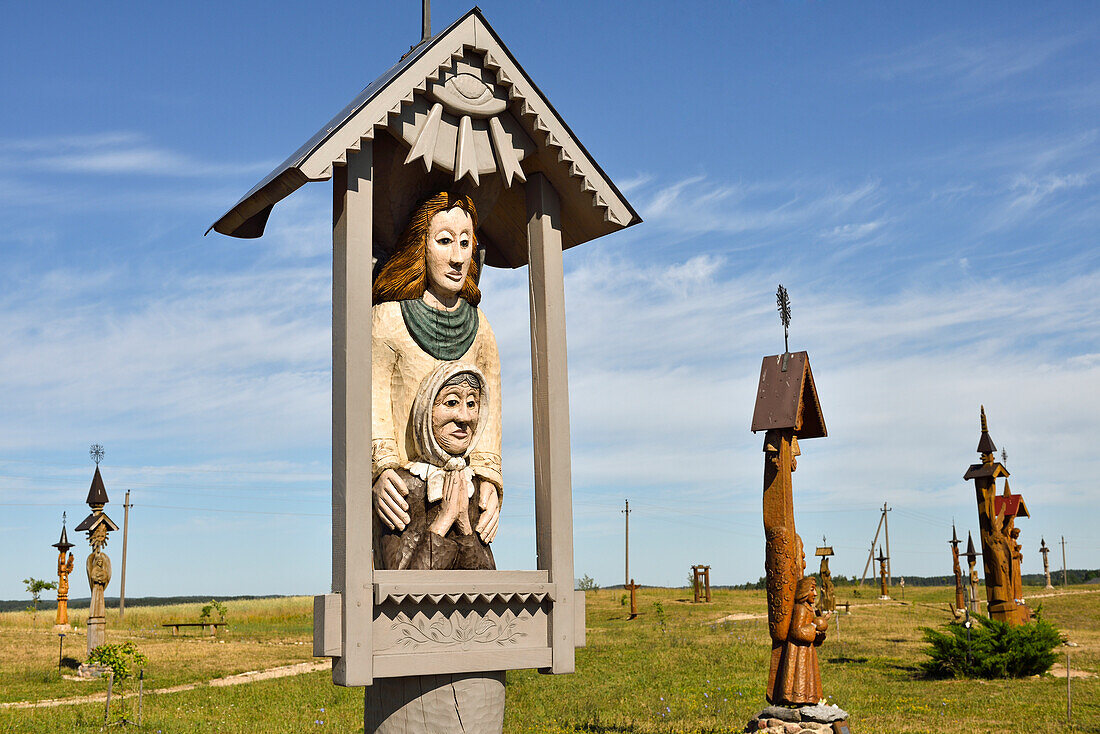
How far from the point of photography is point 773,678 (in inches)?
393

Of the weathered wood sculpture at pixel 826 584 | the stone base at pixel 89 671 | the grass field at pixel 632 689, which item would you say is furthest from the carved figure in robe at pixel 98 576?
the weathered wood sculpture at pixel 826 584

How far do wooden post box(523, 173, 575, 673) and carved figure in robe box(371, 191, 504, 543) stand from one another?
0.90 ft

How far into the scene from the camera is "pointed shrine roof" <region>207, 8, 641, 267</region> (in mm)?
4934

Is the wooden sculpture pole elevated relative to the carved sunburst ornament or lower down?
lower down

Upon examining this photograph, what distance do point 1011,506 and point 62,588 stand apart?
27117mm

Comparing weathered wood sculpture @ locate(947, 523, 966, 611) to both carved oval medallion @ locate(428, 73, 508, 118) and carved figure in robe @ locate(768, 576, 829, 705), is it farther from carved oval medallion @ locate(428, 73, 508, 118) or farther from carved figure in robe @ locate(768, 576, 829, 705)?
carved oval medallion @ locate(428, 73, 508, 118)

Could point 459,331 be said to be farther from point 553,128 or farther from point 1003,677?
point 1003,677

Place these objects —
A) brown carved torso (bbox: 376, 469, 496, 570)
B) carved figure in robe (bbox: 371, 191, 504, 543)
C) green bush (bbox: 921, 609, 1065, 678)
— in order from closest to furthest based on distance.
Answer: brown carved torso (bbox: 376, 469, 496, 570), carved figure in robe (bbox: 371, 191, 504, 543), green bush (bbox: 921, 609, 1065, 678)

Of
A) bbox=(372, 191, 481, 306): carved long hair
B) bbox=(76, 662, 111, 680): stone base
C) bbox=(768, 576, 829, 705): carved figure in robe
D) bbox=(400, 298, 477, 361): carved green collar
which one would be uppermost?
bbox=(372, 191, 481, 306): carved long hair

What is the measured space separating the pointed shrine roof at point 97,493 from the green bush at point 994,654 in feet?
61.5

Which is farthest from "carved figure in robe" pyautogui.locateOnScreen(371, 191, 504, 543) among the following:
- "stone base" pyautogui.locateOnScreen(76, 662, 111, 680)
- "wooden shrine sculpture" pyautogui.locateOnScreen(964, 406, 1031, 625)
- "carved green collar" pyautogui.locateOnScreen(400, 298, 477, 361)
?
"wooden shrine sculpture" pyautogui.locateOnScreen(964, 406, 1031, 625)

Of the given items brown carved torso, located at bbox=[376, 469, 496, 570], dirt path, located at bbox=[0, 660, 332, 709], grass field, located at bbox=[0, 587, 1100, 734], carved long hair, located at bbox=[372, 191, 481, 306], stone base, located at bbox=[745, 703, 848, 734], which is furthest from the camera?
dirt path, located at bbox=[0, 660, 332, 709]

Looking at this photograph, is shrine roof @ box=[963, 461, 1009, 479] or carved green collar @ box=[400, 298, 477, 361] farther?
shrine roof @ box=[963, 461, 1009, 479]

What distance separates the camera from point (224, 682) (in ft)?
55.0
